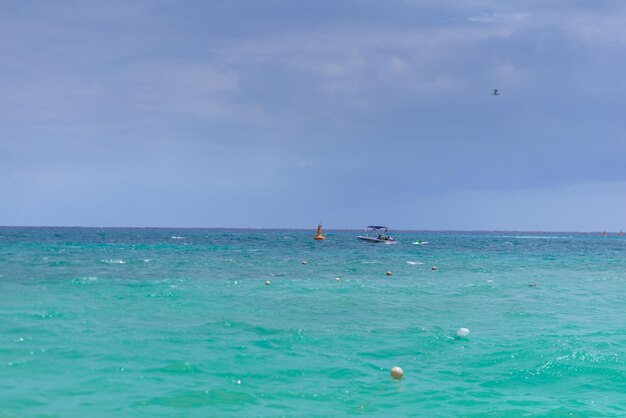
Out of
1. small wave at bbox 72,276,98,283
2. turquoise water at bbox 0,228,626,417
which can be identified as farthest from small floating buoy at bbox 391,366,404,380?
small wave at bbox 72,276,98,283

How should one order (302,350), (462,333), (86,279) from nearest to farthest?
(302,350) < (462,333) < (86,279)

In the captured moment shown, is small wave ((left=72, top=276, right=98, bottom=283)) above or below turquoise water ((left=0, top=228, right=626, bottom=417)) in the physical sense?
below

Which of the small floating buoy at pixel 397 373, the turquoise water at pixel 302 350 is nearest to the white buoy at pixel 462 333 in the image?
the turquoise water at pixel 302 350

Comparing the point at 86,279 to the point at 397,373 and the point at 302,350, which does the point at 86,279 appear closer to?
the point at 302,350

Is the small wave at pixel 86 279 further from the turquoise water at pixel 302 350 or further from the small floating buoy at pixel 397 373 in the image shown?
the small floating buoy at pixel 397 373

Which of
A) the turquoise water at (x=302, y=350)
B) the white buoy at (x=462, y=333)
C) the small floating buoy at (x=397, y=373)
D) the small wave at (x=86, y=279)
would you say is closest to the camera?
the turquoise water at (x=302, y=350)

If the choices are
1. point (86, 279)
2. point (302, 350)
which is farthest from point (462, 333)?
point (86, 279)

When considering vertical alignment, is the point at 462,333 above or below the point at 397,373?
above

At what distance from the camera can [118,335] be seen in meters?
18.0

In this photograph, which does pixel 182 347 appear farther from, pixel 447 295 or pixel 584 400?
pixel 447 295

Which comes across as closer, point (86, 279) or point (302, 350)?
point (302, 350)

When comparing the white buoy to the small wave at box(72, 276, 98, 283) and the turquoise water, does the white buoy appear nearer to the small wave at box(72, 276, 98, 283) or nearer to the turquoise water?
the turquoise water

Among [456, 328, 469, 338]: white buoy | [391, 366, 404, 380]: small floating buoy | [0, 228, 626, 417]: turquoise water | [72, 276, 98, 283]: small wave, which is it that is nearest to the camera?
[0, 228, 626, 417]: turquoise water

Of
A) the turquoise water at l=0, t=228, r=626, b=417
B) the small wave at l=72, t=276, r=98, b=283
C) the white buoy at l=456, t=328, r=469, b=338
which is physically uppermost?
the white buoy at l=456, t=328, r=469, b=338
